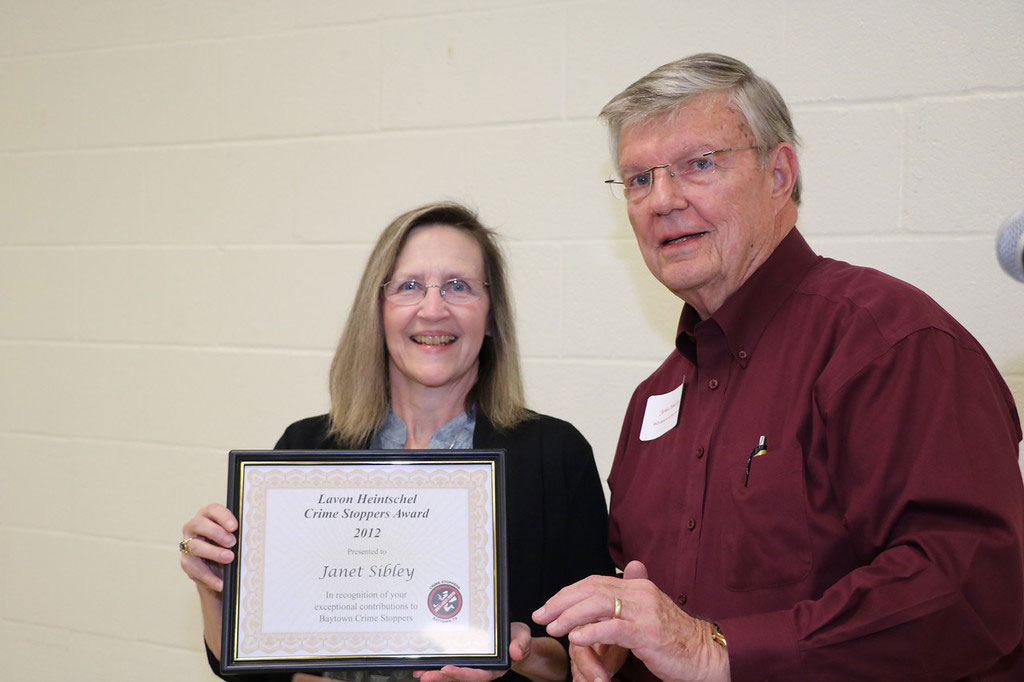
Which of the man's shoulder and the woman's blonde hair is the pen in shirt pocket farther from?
the woman's blonde hair

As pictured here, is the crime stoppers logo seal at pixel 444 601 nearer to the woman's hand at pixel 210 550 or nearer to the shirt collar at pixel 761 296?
the woman's hand at pixel 210 550

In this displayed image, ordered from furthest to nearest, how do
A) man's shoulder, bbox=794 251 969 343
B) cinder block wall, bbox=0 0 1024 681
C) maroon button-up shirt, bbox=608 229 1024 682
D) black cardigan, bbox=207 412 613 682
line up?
cinder block wall, bbox=0 0 1024 681, black cardigan, bbox=207 412 613 682, man's shoulder, bbox=794 251 969 343, maroon button-up shirt, bbox=608 229 1024 682

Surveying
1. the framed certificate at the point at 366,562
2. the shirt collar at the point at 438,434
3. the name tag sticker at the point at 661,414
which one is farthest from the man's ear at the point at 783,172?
the shirt collar at the point at 438,434

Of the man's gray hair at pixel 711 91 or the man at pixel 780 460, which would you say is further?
the man's gray hair at pixel 711 91

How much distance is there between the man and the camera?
1313 millimetres

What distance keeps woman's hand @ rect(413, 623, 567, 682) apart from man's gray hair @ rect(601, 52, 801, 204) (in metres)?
0.96

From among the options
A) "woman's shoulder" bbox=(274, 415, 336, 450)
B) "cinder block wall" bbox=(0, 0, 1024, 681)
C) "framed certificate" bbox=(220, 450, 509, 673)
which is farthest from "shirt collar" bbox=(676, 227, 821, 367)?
"woman's shoulder" bbox=(274, 415, 336, 450)

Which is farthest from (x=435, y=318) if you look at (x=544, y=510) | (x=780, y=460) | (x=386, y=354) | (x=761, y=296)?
(x=780, y=460)

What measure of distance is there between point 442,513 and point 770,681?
63cm

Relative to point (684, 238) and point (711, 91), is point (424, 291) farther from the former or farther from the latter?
point (711, 91)

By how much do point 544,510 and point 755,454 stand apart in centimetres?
61

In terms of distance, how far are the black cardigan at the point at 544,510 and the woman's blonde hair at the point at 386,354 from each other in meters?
0.04

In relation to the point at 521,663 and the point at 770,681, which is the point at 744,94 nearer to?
the point at 770,681

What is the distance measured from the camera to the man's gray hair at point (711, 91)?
5.52ft
